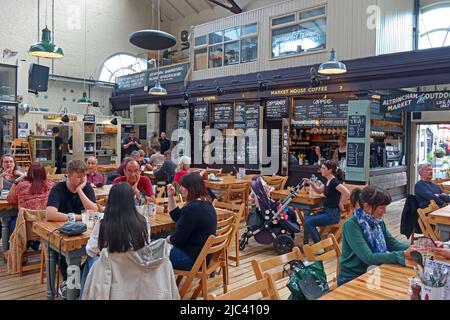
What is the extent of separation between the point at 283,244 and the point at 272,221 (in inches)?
13.6

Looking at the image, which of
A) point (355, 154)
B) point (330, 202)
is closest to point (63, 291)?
point (330, 202)

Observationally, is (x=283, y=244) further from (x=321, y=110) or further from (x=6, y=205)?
(x=321, y=110)

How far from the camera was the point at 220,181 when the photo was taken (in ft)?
24.5

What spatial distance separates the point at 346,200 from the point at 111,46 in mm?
14052

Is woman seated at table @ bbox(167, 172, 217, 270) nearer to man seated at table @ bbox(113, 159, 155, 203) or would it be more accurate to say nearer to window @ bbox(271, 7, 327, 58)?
man seated at table @ bbox(113, 159, 155, 203)

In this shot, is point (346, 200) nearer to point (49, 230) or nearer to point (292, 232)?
point (292, 232)

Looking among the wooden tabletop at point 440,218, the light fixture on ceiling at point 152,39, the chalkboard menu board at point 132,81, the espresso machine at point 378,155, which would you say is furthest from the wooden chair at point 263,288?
the chalkboard menu board at point 132,81

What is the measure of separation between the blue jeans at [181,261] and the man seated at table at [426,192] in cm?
376

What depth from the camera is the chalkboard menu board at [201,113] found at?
41.6 ft

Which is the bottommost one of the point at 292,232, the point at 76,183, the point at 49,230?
the point at 292,232

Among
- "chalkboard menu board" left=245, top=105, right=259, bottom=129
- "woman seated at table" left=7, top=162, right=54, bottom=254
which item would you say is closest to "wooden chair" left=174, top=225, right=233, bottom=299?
"woman seated at table" left=7, top=162, right=54, bottom=254

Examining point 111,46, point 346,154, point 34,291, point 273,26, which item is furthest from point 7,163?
point 111,46

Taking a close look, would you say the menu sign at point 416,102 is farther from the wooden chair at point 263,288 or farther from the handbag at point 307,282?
the wooden chair at point 263,288

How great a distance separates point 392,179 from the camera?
32.7 ft
